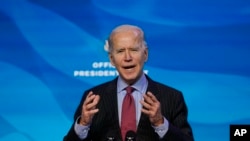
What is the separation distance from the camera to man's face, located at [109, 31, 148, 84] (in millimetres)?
1805

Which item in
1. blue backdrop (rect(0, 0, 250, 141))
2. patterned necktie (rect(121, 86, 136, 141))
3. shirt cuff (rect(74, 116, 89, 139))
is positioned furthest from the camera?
blue backdrop (rect(0, 0, 250, 141))

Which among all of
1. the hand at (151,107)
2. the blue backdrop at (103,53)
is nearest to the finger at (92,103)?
the hand at (151,107)

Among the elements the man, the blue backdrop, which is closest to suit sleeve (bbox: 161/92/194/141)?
the man

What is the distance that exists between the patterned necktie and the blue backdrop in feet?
2.54

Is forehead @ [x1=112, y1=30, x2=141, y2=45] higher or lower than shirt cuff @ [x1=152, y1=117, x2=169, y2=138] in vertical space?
higher

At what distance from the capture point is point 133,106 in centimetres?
190

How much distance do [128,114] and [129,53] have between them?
0.78 feet

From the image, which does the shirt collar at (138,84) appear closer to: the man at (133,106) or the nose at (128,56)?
the man at (133,106)

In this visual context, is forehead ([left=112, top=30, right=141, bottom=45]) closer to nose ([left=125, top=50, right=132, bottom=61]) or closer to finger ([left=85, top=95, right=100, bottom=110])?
nose ([left=125, top=50, right=132, bottom=61])

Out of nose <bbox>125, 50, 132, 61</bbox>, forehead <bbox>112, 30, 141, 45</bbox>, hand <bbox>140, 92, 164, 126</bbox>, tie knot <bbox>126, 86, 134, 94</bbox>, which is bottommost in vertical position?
hand <bbox>140, 92, 164, 126</bbox>

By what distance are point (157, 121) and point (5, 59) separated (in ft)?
4.60

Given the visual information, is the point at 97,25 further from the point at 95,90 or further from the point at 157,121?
the point at 157,121

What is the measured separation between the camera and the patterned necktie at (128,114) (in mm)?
1863

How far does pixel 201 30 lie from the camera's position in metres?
2.65
